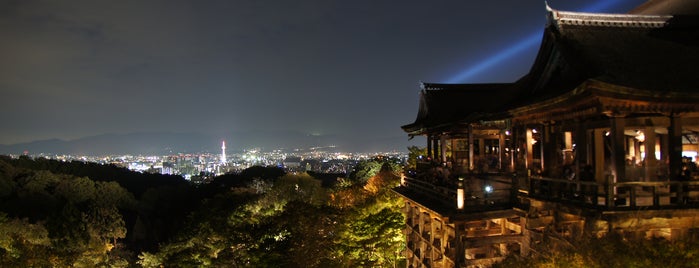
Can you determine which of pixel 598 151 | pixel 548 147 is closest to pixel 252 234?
pixel 548 147

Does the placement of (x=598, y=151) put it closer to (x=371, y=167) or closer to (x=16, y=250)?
(x=16, y=250)

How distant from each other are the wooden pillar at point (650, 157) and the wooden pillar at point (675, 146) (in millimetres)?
668

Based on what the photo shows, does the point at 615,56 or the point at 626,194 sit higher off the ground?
the point at 615,56

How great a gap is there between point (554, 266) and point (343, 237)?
52.0 ft

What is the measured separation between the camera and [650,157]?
11.4m

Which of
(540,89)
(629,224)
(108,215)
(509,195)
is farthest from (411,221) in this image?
(108,215)

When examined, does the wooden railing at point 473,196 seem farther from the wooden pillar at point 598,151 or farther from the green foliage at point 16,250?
the green foliage at point 16,250

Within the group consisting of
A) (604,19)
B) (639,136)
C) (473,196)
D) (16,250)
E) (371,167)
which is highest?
(604,19)

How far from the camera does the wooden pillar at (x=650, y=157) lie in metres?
11.3

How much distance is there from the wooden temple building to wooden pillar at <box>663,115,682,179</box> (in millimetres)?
23

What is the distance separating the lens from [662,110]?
10367 millimetres

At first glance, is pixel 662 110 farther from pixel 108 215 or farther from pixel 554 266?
pixel 108 215

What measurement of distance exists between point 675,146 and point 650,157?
1.05 m

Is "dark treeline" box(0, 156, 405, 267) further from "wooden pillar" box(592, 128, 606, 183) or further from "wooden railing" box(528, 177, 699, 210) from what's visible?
"wooden railing" box(528, 177, 699, 210)
